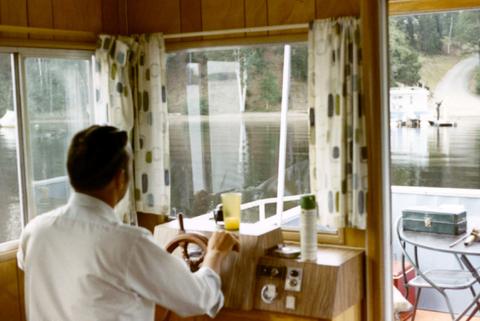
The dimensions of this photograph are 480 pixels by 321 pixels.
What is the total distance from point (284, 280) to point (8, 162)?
1544 mm

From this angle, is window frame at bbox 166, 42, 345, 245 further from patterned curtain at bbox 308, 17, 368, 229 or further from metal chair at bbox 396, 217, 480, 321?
metal chair at bbox 396, 217, 480, 321

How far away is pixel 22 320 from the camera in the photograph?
11.5 ft

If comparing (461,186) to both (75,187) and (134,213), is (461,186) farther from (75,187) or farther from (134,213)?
(75,187)

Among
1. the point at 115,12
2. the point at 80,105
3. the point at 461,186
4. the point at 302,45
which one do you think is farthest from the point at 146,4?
the point at 461,186

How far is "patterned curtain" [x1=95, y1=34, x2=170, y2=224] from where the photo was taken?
153 inches

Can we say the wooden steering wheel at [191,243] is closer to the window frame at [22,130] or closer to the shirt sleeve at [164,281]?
the shirt sleeve at [164,281]

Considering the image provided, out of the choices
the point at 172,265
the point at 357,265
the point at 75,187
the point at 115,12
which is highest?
the point at 115,12

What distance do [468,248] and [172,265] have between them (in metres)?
2.49

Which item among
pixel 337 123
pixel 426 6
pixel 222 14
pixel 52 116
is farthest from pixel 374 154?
pixel 52 116

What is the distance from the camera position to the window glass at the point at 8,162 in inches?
137

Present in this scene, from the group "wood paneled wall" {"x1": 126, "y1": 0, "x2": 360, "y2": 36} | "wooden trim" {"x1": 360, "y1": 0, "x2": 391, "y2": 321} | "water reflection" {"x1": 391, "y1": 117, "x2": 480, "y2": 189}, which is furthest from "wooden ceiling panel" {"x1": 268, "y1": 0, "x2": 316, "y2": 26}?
"water reflection" {"x1": 391, "y1": 117, "x2": 480, "y2": 189}

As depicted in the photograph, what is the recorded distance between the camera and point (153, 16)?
3979mm

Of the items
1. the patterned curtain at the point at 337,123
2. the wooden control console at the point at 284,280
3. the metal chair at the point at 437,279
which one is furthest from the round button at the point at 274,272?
the metal chair at the point at 437,279

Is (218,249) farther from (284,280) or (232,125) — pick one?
(232,125)
